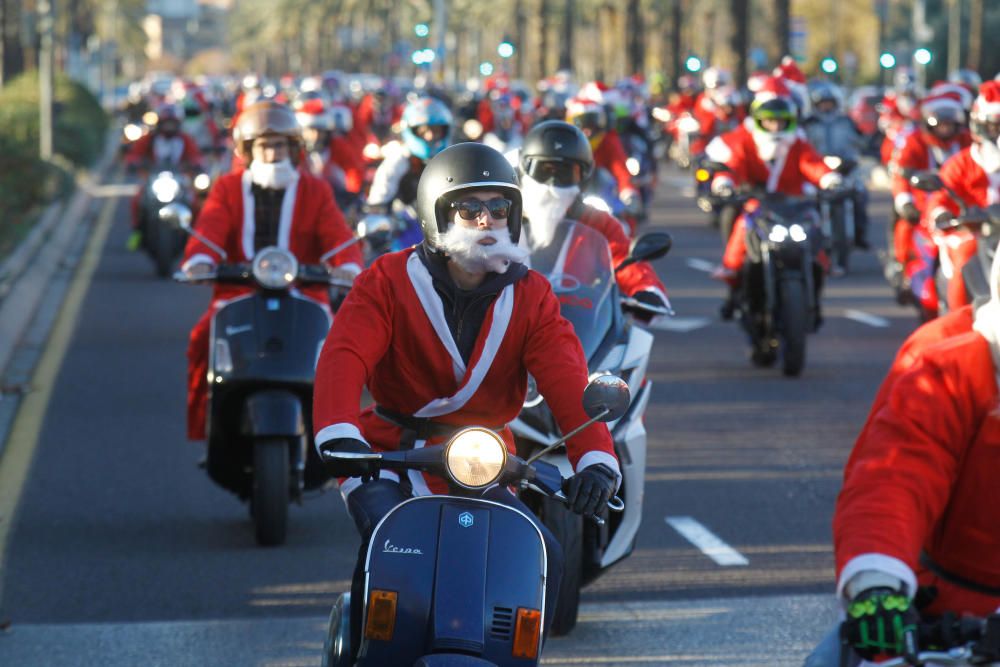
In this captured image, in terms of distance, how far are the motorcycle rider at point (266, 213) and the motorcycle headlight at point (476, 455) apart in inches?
181

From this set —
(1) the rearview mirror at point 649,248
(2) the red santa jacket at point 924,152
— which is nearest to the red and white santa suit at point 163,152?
(2) the red santa jacket at point 924,152

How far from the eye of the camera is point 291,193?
965 cm

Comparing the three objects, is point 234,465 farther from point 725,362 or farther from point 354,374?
point 725,362

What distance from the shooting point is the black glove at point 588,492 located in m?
5.04

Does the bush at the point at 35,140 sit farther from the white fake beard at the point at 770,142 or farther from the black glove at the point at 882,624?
the black glove at the point at 882,624

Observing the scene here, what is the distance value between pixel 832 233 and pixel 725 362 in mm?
5223

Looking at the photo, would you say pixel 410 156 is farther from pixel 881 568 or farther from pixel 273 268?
pixel 881 568

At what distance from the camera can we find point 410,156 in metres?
12.6

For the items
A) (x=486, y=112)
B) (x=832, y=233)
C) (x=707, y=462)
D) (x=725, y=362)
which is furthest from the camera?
(x=486, y=112)

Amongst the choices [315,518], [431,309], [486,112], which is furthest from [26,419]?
[486,112]

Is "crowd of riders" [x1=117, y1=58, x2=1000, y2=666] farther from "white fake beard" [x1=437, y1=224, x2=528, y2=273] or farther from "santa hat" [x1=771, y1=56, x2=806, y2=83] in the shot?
"santa hat" [x1=771, y1=56, x2=806, y2=83]

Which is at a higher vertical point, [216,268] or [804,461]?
[216,268]

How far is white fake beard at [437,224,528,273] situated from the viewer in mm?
5590

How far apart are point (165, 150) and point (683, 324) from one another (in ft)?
21.0
